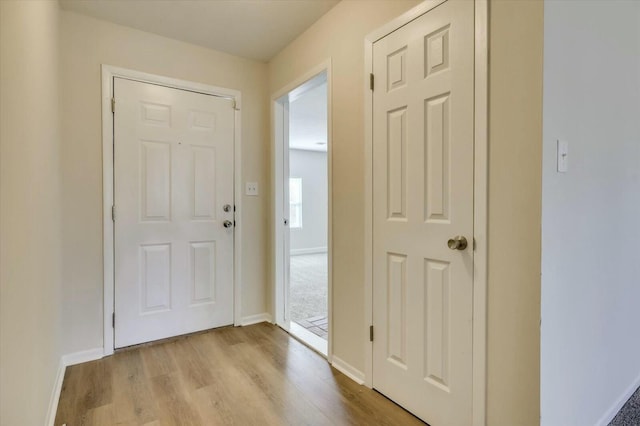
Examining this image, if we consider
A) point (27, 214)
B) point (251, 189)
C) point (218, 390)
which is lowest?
point (218, 390)

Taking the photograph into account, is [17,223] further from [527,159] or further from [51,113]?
[527,159]

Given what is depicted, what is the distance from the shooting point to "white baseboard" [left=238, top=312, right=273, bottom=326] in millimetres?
2969

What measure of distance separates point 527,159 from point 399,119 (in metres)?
0.69

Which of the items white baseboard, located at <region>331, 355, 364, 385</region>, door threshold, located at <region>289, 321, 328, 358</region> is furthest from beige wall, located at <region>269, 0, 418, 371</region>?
door threshold, located at <region>289, 321, 328, 358</region>

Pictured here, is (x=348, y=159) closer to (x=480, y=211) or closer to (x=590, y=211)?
(x=480, y=211)

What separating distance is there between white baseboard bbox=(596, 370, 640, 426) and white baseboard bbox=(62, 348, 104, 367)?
2957 mm

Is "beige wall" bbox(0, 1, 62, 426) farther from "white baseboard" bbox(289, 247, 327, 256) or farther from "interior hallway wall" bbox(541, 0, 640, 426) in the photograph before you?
"white baseboard" bbox(289, 247, 327, 256)

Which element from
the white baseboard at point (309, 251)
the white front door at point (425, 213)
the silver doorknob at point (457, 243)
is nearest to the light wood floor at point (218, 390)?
the white front door at point (425, 213)

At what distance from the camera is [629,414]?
168 cm

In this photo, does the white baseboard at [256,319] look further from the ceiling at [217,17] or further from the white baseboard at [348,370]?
the ceiling at [217,17]

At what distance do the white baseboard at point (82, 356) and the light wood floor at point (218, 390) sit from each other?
6 centimetres

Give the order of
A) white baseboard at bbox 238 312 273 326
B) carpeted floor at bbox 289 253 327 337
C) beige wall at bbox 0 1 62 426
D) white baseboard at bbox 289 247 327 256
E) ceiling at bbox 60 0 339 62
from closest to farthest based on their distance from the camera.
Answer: beige wall at bbox 0 1 62 426
ceiling at bbox 60 0 339 62
white baseboard at bbox 238 312 273 326
carpeted floor at bbox 289 253 327 337
white baseboard at bbox 289 247 327 256

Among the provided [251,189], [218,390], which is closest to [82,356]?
[218,390]

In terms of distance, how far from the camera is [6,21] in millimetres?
984
